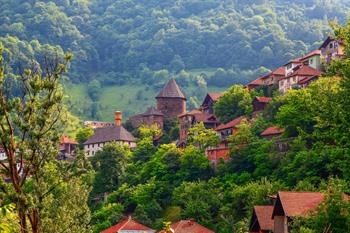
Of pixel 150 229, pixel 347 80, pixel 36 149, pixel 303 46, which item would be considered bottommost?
pixel 150 229

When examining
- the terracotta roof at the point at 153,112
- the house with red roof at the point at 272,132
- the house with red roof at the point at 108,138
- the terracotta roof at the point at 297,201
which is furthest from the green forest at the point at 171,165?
the house with red roof at the point at 108,138

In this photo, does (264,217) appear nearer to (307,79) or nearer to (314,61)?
(307,79)

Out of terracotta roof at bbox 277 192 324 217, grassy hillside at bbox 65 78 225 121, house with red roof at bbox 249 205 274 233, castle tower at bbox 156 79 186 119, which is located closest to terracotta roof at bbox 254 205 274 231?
house with red roof at bbox 249 205 274 233

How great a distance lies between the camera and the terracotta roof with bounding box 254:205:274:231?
1805 inches

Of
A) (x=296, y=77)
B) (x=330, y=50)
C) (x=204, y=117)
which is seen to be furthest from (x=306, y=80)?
(x=204, y=117)

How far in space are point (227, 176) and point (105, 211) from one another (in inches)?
497

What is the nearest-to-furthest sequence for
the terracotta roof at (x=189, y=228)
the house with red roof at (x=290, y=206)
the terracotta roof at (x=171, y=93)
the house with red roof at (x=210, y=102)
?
the house with red roof at (x=290, y=206) < the terracotta roof at (x=189, y=228) < the house with red roof at (x=210, y=102) < the terracotta roof at (x=171, y=93)

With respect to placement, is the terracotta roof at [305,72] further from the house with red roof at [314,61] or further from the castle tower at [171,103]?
the castle tower at [171,103]

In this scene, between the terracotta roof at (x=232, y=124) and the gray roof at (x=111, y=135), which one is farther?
the gray roof at (x=111, y=135)

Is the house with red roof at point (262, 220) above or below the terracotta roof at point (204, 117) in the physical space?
below

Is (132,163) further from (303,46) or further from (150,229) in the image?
(303,46)

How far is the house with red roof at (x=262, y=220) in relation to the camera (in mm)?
45844

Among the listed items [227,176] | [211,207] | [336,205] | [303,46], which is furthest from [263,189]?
[303,46]

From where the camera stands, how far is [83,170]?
49.7ft
